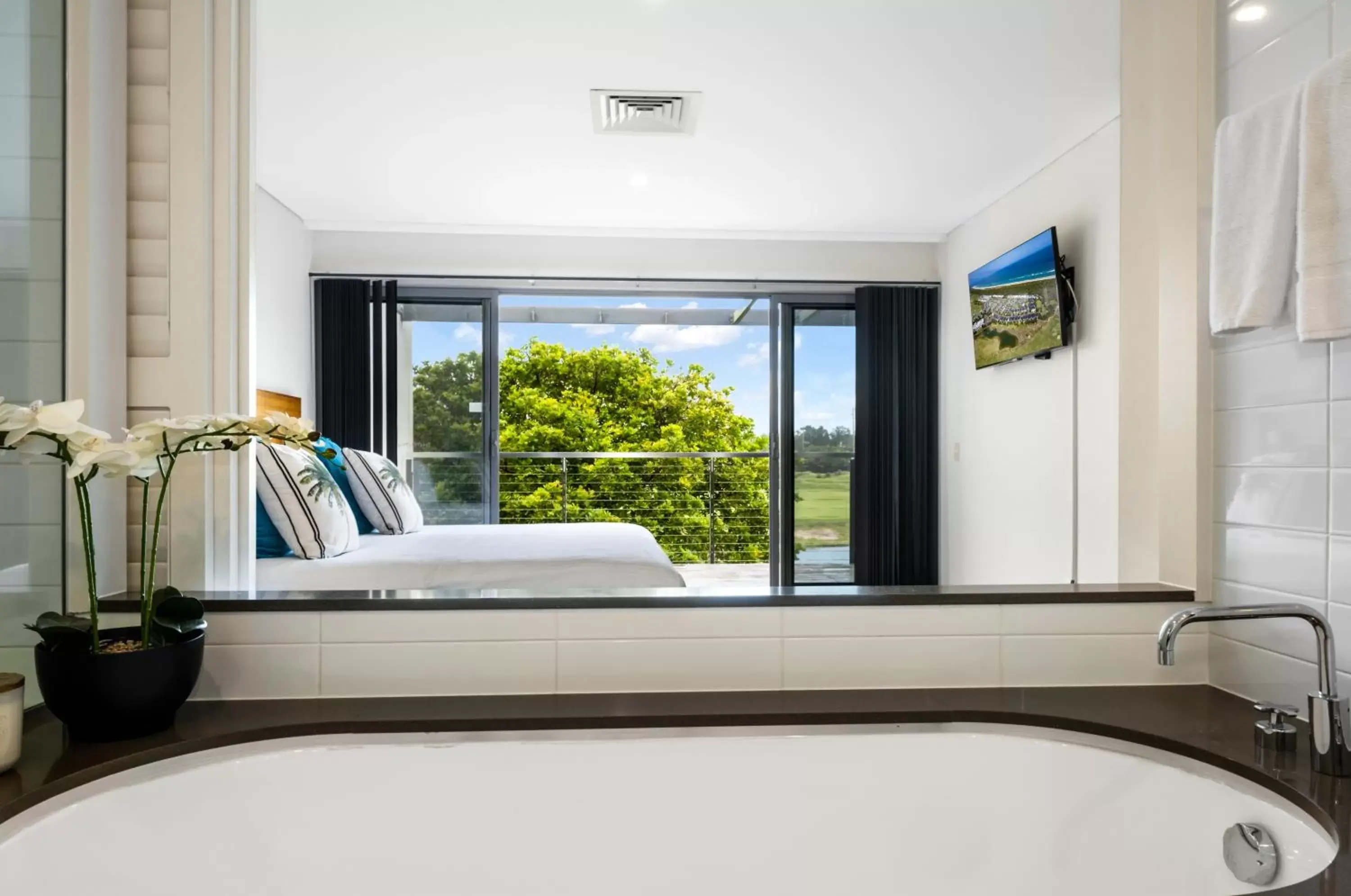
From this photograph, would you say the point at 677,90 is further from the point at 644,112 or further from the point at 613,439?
the point at 613,439

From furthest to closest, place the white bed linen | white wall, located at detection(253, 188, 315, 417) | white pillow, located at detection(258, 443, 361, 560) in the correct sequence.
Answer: white wall, located at detection(253, 188, 315, 417) < white pillow, located at detection(258, 443, 361, 560) < the white bed linen

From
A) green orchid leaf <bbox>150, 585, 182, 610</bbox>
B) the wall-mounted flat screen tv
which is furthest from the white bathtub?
the wall-mounted flat screen tv

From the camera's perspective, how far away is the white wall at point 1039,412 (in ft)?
11.3

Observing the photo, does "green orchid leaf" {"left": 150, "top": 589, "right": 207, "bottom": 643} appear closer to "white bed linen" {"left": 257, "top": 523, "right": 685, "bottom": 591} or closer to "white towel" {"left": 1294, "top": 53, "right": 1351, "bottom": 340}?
"white bed linen" {"left": 257, "top": 523, "right": 685, "bottom": 591}

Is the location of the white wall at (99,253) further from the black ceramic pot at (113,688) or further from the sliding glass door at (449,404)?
the sliding glass door at (449,404)

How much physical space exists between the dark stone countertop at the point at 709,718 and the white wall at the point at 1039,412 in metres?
2.20

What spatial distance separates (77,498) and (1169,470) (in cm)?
182

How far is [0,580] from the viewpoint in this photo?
46.2 inches

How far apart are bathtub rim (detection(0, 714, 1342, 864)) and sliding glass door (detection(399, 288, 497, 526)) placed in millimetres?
3918

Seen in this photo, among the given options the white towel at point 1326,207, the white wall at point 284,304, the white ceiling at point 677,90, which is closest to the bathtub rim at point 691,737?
the white towel at point 1326,207

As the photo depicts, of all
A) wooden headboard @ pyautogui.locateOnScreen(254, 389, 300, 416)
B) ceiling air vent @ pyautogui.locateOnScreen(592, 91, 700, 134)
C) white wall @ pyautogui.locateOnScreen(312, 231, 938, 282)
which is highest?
ceiling air vent @ pyautogui.locateOnScreen(592, 91, 700, 134)

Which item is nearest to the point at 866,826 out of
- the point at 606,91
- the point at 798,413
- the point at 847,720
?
the point at 847,720

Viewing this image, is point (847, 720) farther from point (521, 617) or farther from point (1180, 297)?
point (1180, 297)

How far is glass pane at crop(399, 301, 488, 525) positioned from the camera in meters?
5.05
